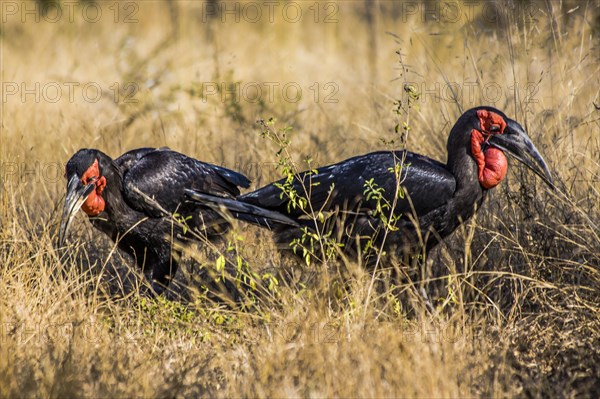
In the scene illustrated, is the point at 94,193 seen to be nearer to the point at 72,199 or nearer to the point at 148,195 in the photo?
the point at 72,199

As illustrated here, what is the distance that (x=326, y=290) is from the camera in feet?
13.0

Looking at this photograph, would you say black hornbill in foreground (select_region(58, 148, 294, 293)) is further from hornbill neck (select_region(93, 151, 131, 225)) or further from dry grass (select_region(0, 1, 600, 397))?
dry grass (select_region(0, 1, 600, 397))

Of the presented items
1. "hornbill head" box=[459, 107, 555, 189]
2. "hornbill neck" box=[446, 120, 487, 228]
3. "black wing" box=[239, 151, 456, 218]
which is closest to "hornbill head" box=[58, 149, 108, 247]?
"black wing" box=[239, 151, 456, 218]

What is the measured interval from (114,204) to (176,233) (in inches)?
15.3

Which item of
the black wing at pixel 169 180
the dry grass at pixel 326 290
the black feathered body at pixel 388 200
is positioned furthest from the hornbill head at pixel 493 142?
the black wing at pixel 169 180

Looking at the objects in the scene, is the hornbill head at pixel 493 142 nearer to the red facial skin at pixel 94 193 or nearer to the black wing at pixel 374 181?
the black wing at pixel 374 181

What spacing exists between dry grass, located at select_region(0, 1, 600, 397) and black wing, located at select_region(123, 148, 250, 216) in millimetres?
363

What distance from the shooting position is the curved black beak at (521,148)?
475 cm

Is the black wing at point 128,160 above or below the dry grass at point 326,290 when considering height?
above

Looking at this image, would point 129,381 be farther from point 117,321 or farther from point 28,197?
point 28,197

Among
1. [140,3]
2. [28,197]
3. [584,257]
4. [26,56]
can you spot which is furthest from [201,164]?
[140,3]

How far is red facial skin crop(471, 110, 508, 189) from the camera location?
4867 millimetres

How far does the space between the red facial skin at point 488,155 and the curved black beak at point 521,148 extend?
32 millimetres

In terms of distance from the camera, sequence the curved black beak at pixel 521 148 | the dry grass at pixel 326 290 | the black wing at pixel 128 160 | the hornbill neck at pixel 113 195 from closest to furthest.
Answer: the dry grass at pixel 326 290, the curved black beak at pixel 521 148, the hornbill neck at pixel 113 195, the black wing at pixel 128 160
